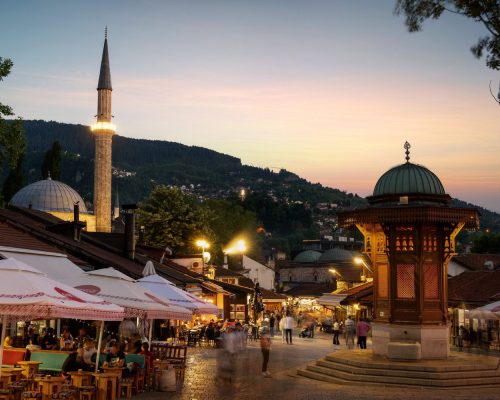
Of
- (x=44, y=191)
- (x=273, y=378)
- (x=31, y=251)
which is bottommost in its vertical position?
(x=273, y=378)

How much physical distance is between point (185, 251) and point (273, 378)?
41.1 metres

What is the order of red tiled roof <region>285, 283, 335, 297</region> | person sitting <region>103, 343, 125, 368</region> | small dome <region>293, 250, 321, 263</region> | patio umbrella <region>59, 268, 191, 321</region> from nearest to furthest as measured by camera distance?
person sitting <region>103, 343, 125, 368</region> → patio umbrella <region>59, 268, 191, 321</region> → red tiled roof <region>285, 283, 335, 297</region> → small dome <region>293, 250, 321, 263</region>

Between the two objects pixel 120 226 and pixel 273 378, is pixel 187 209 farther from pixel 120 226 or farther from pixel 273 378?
pixel 120 226

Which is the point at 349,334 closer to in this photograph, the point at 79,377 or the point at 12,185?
the point at 79,377

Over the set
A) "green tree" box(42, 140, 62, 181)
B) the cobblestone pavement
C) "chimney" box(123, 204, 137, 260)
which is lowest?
the cobblestone pavement

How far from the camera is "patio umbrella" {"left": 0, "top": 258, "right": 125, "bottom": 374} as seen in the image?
11195mm

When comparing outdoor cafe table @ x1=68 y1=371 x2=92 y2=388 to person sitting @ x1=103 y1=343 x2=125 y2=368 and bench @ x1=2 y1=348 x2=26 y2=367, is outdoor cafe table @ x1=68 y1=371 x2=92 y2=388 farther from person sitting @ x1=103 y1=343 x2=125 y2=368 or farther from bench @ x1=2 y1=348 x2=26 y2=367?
bench @ x1=2 y1=348 x2=26 y2=367

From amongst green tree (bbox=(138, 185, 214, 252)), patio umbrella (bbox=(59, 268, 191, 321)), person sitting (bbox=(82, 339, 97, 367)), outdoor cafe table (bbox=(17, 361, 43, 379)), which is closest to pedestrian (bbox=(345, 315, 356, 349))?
patio umbrella (bbox=(59, 268, 191, 321))

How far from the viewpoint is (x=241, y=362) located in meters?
24.7

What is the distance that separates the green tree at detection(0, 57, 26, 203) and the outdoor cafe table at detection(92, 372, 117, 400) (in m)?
13.6

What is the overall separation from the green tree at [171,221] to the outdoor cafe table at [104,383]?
44.1 m

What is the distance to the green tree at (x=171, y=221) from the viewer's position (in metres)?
58.8

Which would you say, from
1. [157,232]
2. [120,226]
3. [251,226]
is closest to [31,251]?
[157,232]

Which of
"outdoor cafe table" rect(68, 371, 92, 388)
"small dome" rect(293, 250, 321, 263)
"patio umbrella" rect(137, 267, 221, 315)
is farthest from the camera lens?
"small dome" rect(293, 250, 321, 263)
